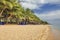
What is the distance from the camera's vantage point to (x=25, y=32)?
2.14 m

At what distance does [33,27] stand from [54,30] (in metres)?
0.30

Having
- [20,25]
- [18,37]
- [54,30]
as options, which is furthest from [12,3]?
[54,30]

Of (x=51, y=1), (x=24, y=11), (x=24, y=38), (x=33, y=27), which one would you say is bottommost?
(x=24, y=38)

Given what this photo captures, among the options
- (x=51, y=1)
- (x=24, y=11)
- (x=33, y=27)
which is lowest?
(x=33, y=27)

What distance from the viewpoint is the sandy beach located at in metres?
2.11

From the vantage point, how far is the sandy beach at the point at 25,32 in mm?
2109

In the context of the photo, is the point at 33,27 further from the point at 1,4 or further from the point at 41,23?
the point at 1,4

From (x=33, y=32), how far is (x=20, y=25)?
0.21m

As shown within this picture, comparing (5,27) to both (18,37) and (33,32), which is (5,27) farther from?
(33,32)

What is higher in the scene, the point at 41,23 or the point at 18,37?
the point at 41,23

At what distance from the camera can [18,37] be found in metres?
2.11

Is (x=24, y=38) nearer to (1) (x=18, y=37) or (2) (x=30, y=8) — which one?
(1) (x=18, y=37)

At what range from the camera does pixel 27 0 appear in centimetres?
223

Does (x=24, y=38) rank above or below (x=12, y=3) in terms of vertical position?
below
